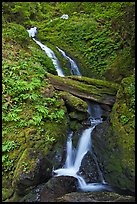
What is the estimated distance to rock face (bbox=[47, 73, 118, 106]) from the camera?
8883 mm

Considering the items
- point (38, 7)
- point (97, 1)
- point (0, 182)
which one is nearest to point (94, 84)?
point (0, 182)

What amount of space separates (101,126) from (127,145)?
3.76 feet

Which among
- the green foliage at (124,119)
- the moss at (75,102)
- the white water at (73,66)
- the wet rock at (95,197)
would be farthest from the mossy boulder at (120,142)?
the white water at (73,66)

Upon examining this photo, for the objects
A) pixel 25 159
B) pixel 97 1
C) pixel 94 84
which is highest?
pixel 97 1

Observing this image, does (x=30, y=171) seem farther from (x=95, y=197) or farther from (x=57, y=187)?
(x=95, y=197)

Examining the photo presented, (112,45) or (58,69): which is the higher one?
(112,45)

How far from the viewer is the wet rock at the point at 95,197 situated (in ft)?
18.8

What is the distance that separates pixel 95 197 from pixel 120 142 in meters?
1.67

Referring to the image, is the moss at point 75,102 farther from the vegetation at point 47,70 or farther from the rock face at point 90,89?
the rock face at point 90,89

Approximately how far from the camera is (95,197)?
587 cm

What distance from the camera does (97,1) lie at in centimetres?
1773

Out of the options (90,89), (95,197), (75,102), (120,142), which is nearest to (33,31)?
(90,89)

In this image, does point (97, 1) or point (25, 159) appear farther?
point (97, 1)

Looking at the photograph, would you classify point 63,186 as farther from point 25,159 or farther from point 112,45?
point 112,45
